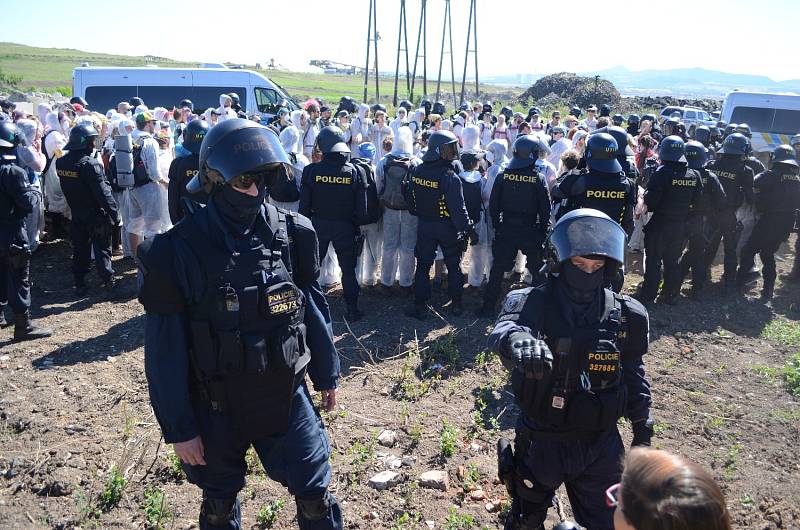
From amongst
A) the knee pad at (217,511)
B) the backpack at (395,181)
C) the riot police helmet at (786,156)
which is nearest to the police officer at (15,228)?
the backpack at (395,181)

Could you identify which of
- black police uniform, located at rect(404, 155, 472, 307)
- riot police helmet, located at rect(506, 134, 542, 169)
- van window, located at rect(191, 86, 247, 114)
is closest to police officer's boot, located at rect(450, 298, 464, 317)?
black police uniform, located at rect(404, 155, 472, 307)

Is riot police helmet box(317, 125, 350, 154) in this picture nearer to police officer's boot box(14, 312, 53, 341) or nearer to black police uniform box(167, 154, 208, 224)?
black police uniform box(167, 154, 208, 224)

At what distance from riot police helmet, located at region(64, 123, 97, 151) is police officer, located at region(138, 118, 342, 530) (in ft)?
16.3

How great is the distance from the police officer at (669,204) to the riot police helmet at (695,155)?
23 centimetres

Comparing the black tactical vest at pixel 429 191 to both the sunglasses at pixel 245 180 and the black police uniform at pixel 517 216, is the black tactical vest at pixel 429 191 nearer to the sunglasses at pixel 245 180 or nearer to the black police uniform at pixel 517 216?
the black police uniform at pixel 517 216

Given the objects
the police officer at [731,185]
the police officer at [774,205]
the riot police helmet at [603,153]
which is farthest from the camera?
the police officer at [731,185]

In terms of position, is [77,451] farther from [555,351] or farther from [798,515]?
[798,515]

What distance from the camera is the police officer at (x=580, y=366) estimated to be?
2.71m

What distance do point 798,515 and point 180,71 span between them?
69.3ft

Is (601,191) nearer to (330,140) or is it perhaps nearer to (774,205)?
(330,140)

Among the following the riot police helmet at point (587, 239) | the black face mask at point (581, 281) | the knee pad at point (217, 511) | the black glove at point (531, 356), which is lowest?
the knee pad at point (217, 511)

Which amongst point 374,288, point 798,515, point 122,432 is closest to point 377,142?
point 374,288

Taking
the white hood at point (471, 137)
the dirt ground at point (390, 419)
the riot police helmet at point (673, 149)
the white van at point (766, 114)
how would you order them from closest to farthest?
→ the dirt ground at point (390, 419) → the riot police helmet at point (673, 149) → the white hood at point (471, 137) → the white van at point (766, 114)

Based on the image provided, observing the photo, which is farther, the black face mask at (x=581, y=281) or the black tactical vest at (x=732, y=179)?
the black tactical vest at (x=732, y=179)
